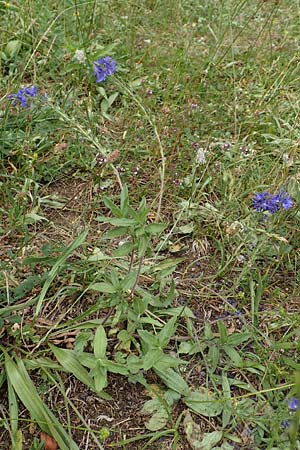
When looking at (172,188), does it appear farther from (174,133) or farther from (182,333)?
(182,333)

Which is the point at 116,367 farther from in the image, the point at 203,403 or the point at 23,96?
the point at 23,96

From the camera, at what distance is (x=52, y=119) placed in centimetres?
246

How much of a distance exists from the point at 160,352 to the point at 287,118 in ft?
5.17

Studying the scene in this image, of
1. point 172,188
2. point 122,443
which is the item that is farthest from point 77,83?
point 122,443

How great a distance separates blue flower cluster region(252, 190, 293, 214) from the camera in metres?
1.94

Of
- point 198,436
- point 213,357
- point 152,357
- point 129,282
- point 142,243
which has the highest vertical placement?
point 142,243

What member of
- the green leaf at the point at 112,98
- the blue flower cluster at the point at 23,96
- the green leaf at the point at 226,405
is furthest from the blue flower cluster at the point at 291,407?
the green leaf at the point at 112,98

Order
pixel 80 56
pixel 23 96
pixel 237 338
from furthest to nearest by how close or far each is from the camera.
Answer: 1. pixel 80 56
2. pixel 23 96
3. pixel 237 338

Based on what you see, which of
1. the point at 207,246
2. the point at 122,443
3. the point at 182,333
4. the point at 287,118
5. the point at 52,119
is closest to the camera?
the point at 122,443

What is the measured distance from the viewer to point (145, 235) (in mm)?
1600

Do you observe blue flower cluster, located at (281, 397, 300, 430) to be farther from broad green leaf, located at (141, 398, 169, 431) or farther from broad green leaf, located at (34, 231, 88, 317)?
broad green leaf, located at (34, 231, 88, 317)

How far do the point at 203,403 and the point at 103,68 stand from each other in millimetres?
1677

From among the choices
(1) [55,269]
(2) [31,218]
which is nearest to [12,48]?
(2) [31,218]

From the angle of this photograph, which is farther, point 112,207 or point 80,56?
point 80,56
